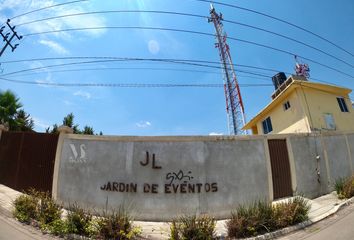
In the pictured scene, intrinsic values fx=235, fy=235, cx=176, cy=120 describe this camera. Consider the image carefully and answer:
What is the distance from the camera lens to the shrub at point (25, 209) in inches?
311

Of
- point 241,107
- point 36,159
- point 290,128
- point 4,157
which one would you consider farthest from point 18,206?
point 241,107

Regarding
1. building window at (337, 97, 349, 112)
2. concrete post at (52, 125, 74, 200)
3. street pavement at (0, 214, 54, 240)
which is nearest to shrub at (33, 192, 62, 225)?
street pavement at (0, 214, 54, 240)

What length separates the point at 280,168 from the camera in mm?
10812

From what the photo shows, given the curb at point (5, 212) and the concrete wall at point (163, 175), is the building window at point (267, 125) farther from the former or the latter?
the curb at point (5, 212)

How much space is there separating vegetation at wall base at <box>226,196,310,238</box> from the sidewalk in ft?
0.78

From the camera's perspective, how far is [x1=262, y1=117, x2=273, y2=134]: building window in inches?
809

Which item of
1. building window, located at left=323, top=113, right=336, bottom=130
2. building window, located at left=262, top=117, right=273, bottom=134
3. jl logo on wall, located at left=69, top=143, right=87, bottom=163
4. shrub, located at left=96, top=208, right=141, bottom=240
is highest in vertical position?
building window, located at left=262, top=117, right=273, bottom=134

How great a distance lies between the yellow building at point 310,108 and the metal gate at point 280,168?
232 inches

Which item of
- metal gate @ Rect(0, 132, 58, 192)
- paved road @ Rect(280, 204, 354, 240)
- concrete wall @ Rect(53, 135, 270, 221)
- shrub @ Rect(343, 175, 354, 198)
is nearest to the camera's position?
paved road @ Rect(280, 204, 354, 240)

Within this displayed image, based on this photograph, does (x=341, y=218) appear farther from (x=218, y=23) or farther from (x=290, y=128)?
(x=218, y=23)

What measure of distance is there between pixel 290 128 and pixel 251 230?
12.4 meters

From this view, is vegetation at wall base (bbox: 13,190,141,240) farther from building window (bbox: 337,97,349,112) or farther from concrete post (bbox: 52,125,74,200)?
building window (bbox: 337,97,349,112)

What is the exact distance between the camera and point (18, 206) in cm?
830

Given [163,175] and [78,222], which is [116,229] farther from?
[163,175]
